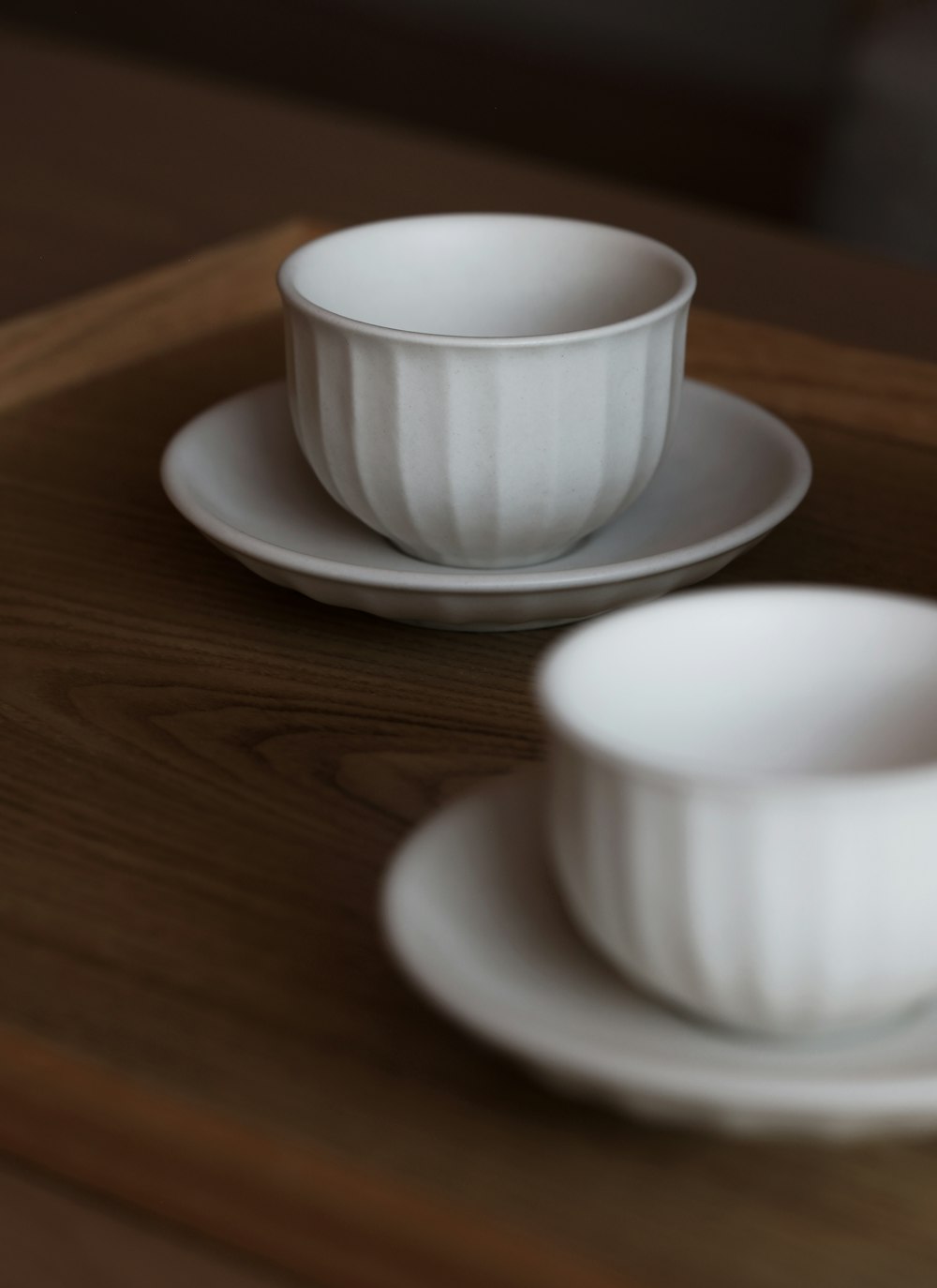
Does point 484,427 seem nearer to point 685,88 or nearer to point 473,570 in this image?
point 473,570

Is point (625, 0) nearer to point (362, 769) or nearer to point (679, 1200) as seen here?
point (362, 769)

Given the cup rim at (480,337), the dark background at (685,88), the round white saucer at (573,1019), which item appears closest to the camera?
the round white saucer at (573,1019)

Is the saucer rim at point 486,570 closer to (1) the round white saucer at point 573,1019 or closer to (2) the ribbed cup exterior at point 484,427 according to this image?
(2) the ribbed cup exterior at point 484,427

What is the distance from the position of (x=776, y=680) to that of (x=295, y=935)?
13 cm

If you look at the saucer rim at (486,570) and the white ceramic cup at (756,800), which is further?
the saucer rim at (486,570)

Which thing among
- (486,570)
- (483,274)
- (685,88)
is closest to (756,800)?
(486,570)

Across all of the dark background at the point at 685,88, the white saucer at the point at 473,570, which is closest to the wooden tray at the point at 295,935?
the white saucer at the point at 473,570

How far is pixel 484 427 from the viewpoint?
0.50m

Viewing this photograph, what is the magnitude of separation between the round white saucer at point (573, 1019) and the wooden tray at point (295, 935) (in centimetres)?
3

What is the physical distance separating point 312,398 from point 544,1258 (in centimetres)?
30

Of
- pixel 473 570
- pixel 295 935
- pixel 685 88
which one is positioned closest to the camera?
pixel 295 935

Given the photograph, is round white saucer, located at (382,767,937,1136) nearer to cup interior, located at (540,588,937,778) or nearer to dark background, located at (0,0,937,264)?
cup interior, located at (540,588,937,778)

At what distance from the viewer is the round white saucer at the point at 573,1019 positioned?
0.29m

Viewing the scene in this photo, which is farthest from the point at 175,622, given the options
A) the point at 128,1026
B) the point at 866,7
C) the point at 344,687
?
the point at 866,7
